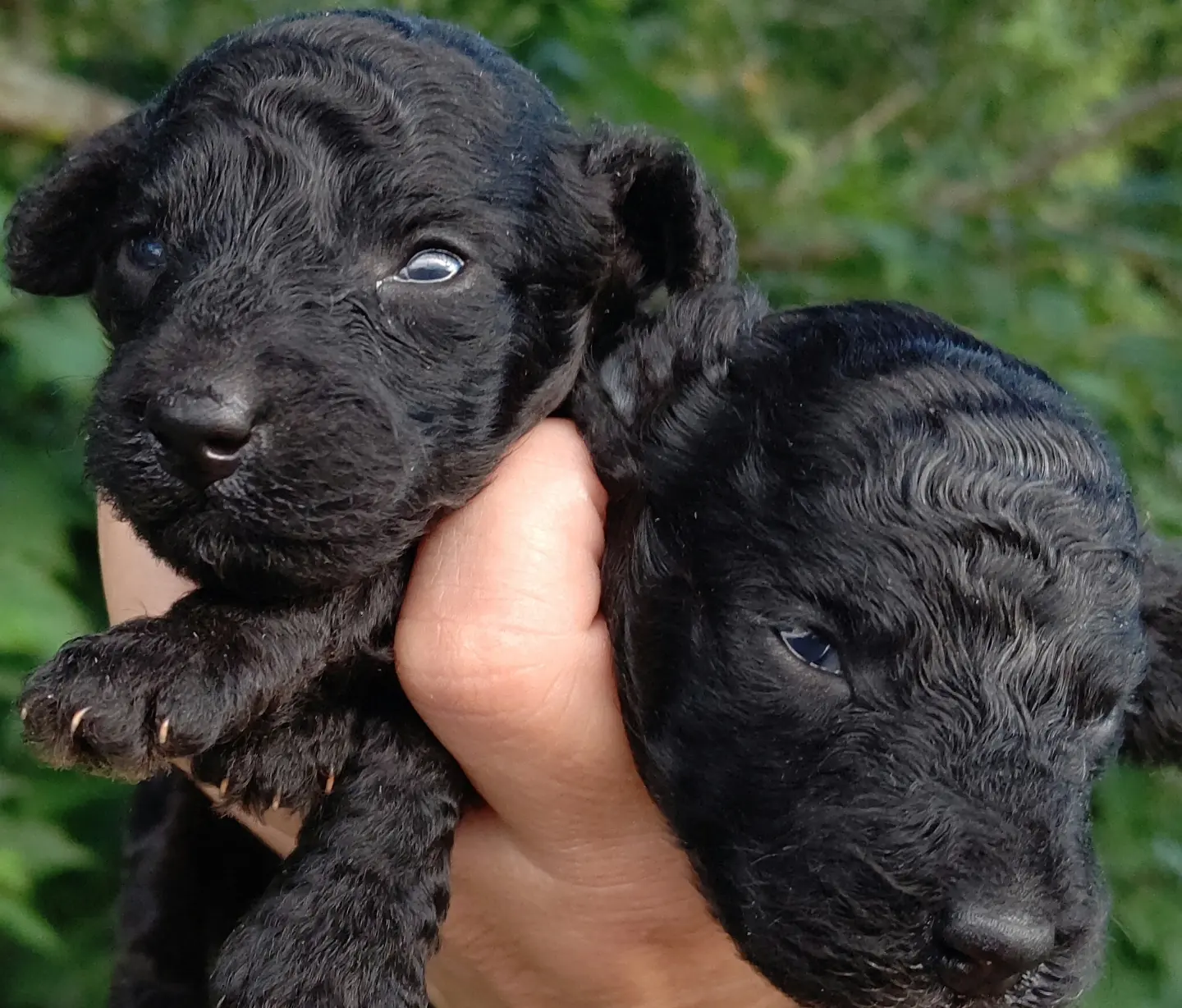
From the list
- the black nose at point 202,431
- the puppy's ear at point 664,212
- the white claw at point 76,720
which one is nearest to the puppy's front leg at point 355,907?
the white claw at point 76,720

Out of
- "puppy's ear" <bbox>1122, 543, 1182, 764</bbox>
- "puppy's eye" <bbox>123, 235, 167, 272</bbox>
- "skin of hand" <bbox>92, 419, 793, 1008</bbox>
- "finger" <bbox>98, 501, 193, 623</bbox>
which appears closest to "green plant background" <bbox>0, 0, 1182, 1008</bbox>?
"finger" <bbox>98, 501, 193, 623</bbox>

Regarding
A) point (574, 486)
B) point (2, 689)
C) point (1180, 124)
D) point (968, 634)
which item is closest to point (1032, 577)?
point (968, 634)

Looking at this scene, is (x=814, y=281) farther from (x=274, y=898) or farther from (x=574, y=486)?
(x=274, y=898)

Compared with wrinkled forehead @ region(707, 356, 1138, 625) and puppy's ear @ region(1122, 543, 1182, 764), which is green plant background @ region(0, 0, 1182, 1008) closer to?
puppy's ear @ region(1122, 543, 1182, 764)

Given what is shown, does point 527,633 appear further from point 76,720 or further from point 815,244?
point 815,244

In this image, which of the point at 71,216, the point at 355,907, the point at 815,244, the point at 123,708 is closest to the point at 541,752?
the point at 355,907

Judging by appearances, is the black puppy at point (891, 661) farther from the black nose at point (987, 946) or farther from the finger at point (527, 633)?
the finger at point (527, 633)

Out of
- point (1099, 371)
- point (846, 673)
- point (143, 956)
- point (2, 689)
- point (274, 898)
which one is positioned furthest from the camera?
point (1099, 371)
